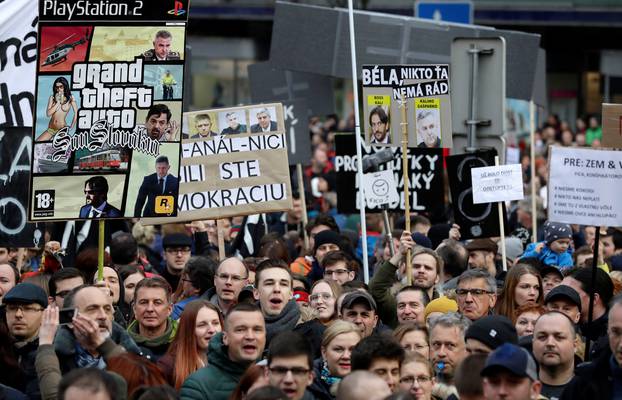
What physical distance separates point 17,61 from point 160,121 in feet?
10.3

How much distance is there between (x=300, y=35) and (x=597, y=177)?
8074 millimetres

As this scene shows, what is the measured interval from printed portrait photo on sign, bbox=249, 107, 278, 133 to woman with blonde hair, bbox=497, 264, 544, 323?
3161 mm

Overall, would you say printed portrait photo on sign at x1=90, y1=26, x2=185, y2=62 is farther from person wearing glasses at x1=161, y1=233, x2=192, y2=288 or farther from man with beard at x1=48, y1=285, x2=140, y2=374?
person wearing glasses at x1=161, y1=233, x2=192, y2=288

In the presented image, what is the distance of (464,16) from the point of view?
1938 cm

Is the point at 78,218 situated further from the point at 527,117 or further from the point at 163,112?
the point at 527,117

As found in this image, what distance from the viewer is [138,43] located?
32.9ft

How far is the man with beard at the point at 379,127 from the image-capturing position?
521 inches

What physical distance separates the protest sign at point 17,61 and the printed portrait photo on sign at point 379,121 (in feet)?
9.04

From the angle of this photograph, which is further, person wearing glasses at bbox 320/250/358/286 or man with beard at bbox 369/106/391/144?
man with beard at bbox 369/106/391/144

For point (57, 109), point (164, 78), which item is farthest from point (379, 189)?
point (57, 109)

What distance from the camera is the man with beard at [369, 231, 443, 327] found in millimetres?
11266

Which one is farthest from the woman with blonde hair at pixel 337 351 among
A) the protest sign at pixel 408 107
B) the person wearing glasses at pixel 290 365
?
the protest sign at pixel 408 107

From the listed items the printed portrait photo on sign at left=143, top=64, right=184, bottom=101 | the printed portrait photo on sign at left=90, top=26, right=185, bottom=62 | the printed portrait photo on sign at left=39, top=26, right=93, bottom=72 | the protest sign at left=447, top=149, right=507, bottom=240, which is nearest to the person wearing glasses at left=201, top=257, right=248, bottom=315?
the printed portrait photo on sign at left=143, top=64, right=184, bottom=101

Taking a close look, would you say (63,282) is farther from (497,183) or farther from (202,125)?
(497,183)
